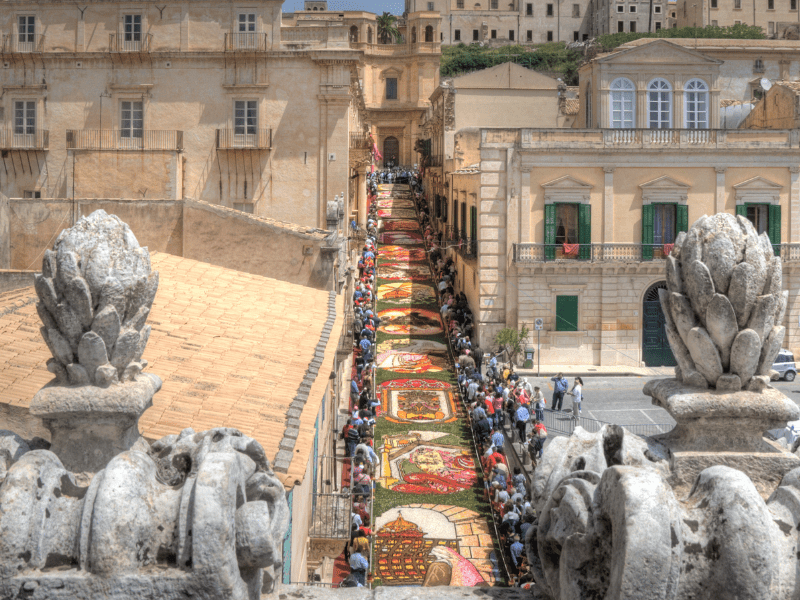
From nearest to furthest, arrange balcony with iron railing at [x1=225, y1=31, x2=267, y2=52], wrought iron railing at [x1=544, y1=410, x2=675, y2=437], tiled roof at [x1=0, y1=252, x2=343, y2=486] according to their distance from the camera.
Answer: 1. tiled roof at [x1=0, y1=252, x2=343, y2=486]
2. wrought iron railing at [x1=544, y1=410, x2=675, y2=437]
3. balcony with iron railing at [x1=225, y1=31, x2=267, y2=52]

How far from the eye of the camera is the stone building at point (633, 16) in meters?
99.9

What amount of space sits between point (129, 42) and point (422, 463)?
63.9 ft

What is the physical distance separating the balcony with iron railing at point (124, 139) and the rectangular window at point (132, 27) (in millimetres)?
3198

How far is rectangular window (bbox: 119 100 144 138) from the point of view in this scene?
107 feet

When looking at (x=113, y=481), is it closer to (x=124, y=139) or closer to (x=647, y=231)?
(x=124, y=139)

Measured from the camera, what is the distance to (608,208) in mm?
33000

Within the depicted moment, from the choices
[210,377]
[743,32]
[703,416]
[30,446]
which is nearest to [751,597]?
[703,416]

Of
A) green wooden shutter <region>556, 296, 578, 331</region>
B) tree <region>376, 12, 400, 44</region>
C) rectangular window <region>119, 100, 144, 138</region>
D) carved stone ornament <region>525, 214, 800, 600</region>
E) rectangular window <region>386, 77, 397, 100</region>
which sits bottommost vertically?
green wooden shutter <region>556, 296, 578, 331</region>

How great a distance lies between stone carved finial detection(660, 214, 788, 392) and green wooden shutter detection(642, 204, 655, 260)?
28811 mm

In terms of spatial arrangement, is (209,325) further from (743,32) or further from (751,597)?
(743,32)

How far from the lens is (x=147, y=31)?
32.4 meters

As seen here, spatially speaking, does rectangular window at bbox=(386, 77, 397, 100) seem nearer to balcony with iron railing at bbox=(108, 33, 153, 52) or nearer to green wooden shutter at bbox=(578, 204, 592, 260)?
balcony with iron railing at bbox=(108, 33, 153, 52)

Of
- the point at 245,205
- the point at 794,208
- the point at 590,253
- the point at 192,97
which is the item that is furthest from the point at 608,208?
the point at 192,97

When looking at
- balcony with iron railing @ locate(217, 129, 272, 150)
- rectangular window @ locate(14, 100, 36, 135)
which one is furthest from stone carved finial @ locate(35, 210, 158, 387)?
rectangular window @ locate(14, 100, 36, 135)
